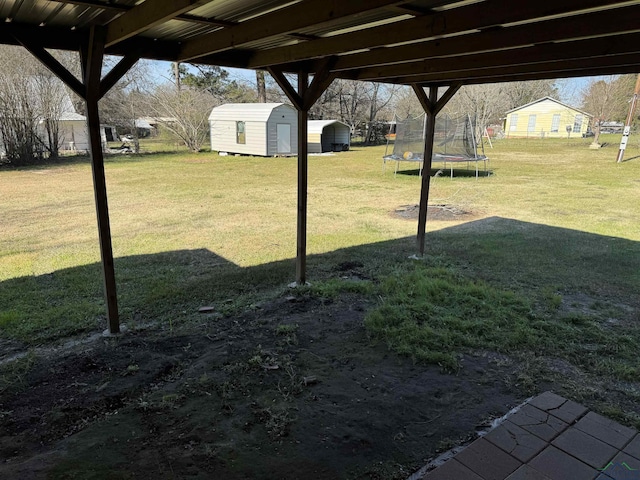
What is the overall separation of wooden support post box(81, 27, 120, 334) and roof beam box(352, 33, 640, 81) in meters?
2.61

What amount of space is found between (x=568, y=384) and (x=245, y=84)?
29322mm

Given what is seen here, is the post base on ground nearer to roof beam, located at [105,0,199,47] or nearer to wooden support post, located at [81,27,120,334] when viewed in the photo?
wooden support post, located at [81,27,120,334]

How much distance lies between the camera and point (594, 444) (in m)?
2.17

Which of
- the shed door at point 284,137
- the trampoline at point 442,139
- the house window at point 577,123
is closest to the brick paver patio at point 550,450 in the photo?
the trampoline at point 442,139

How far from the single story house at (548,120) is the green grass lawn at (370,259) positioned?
27.9 meters

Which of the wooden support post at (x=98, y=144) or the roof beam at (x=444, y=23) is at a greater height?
the roof beam at (x=444, y=23)

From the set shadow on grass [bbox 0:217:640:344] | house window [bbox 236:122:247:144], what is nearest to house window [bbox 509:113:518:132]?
house window [bbox 236:122:247:144]

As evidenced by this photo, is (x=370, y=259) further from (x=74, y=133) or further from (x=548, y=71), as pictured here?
(x=74, y=133)

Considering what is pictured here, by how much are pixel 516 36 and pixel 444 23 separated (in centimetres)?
57

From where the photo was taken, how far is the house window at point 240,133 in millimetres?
19373

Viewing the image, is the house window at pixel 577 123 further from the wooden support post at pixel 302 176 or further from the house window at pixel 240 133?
the wooden support post at pixel 302 176

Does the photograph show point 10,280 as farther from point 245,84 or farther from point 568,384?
point 245,84

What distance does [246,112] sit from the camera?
1888 cm

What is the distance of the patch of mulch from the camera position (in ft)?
27.2
